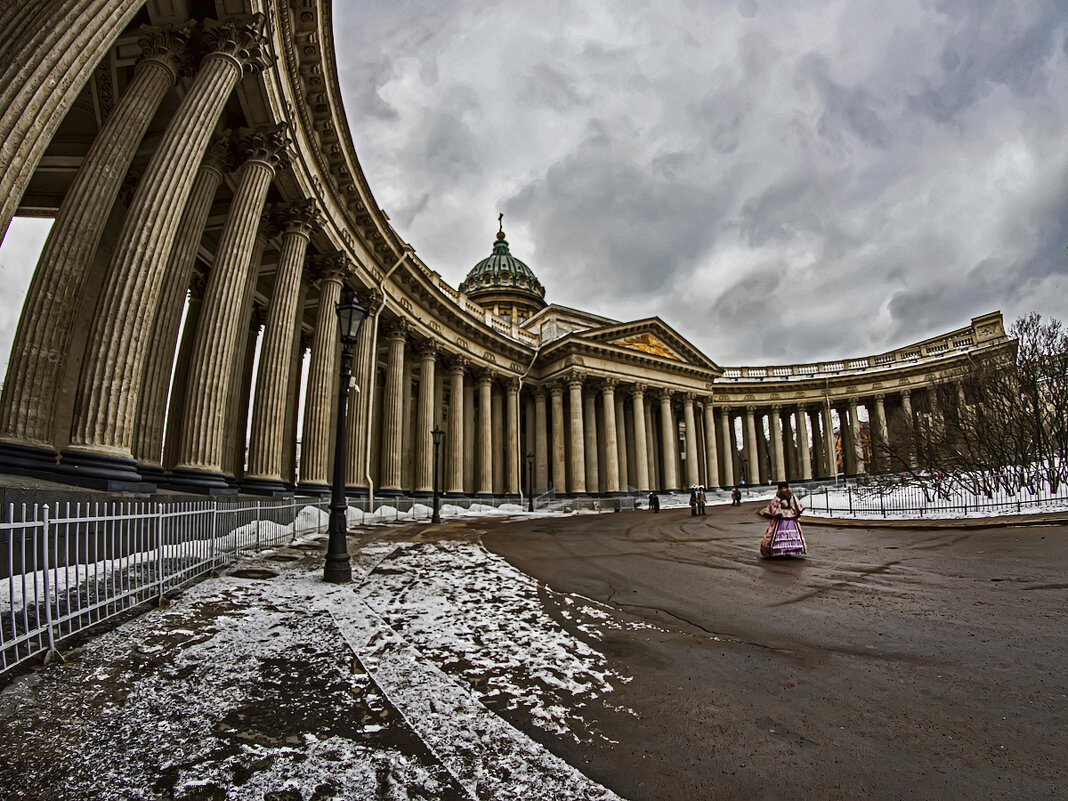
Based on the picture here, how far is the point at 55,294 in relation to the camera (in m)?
8.89

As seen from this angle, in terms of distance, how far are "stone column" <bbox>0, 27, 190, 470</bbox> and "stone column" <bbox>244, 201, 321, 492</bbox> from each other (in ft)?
16.1

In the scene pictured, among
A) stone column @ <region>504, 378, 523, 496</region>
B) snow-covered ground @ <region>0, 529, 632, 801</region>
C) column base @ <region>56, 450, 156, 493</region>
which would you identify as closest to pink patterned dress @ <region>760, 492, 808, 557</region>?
snow-covered ground @ <region>0, 529, 632, 801</region>

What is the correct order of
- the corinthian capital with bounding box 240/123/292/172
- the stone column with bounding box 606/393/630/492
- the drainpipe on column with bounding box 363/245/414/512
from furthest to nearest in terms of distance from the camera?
the stone column with bounding box 606/393/630/492 → the drainpipe on column with bounding box 363/245/414/512 → the corinthian capital with bounding box 240/123/292/172

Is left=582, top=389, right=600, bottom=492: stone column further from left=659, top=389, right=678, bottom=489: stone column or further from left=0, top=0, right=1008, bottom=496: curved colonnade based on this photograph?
left=0, top=0, right=1008, bottom=496: curved colonnade

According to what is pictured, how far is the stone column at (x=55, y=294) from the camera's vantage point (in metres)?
8.14

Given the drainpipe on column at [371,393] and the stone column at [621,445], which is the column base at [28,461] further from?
the stone column at [621,445]

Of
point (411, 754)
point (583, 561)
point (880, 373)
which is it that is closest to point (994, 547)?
point (583, 561)

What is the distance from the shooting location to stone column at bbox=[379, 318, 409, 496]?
929 inches

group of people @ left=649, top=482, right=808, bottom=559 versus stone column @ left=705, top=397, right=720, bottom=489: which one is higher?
stone column @ left=705, top=397, right=720, bottom=489

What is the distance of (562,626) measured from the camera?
504 centimetres

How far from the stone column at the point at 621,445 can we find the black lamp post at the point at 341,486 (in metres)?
34.3

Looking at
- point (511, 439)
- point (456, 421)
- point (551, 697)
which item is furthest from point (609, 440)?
point (551, 697)

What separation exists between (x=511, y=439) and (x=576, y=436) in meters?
→ 4.91

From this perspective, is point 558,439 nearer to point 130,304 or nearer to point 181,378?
point 181,378
